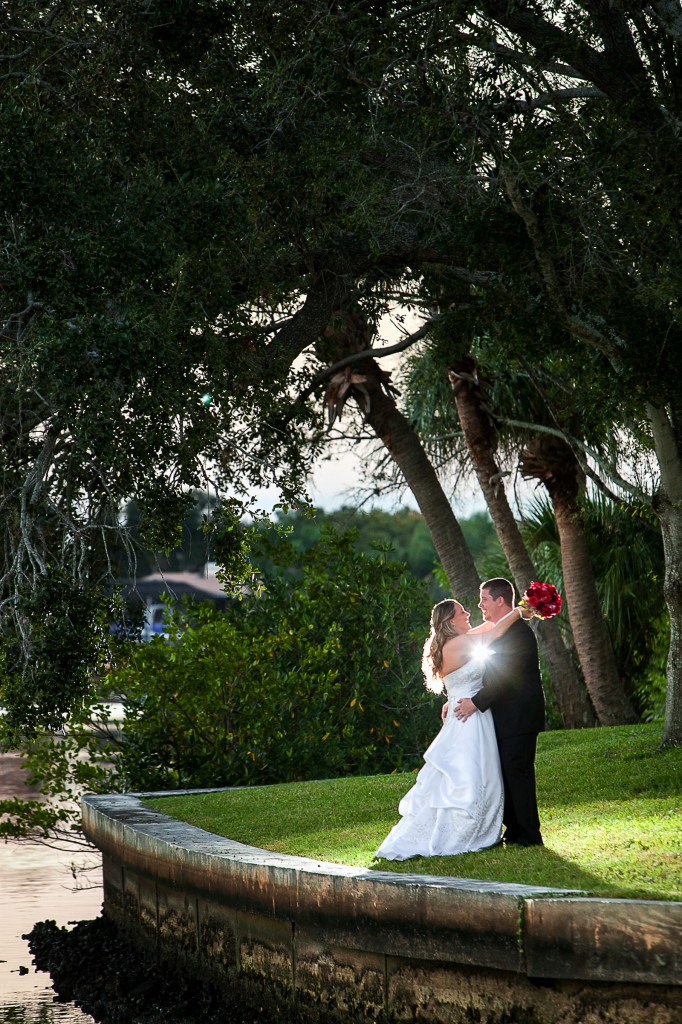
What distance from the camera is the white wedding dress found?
7848mm

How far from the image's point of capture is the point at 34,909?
12828 millimetres

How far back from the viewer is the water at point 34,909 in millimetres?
9273

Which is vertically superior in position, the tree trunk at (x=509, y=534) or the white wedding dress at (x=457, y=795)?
the tree trunk at (x=509, y=534)

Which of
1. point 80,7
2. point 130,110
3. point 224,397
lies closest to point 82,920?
point 224,397

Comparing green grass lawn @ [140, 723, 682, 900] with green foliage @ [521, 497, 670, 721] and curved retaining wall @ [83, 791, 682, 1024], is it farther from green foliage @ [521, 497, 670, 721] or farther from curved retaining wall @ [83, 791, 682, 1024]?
green foliage @ [521, 497, 670, 721]

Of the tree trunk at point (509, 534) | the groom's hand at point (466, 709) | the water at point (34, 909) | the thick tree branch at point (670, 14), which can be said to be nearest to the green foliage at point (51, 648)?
the water at point (34, 909)

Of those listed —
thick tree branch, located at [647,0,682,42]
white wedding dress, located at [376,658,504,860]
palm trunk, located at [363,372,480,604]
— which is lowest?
white wedding dress, located at [376,658,504,860]

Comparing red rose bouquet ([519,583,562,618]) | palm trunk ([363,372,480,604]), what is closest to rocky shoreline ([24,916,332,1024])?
red rose bouquet ([519,583,562,618])

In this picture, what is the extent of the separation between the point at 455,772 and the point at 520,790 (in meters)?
0.42

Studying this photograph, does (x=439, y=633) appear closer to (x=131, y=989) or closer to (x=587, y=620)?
(x=131, y=989)

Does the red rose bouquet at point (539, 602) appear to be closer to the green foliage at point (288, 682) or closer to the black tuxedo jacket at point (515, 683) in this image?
the black tuxedo jacket at point (515, 683)

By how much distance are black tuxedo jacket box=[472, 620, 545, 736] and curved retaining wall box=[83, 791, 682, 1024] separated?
143 cm

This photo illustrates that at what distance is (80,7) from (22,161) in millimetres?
2275

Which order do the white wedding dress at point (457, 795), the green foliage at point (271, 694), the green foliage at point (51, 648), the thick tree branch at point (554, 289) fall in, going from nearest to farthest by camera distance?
1. the white wedding dress at point (457, 795)
2. the green foliage at point (51, 648)
3. the thick tree branch at point (554, 289)
4. the green foliage at point (271, 694)
